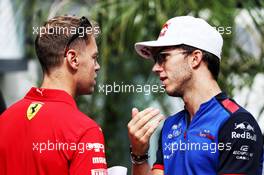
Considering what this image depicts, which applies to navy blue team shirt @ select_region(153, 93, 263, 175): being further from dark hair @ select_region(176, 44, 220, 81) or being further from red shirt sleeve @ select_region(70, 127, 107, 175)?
red shirt sleeve @ select_region(70, 127, 107, 175)

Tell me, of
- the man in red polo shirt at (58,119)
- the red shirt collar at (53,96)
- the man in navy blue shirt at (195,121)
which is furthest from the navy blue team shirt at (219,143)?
the red shirt collar at (53,96)

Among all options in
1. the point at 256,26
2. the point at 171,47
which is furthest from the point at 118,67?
the point at 171,47

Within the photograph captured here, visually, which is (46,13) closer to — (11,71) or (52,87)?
(11,71)

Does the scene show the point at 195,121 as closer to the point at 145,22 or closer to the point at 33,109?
the point at 33,109

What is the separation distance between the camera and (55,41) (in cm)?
309

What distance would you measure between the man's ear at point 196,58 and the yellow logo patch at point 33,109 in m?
0.70

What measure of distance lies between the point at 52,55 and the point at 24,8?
9.60 ft

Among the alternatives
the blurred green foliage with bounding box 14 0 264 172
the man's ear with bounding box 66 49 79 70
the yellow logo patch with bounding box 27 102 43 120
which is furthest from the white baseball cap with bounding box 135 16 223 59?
the blurred green foliage with bounding box 14 0 264 172

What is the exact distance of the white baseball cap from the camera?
3.28 metres

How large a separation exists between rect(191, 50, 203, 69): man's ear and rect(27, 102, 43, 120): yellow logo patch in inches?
27.5

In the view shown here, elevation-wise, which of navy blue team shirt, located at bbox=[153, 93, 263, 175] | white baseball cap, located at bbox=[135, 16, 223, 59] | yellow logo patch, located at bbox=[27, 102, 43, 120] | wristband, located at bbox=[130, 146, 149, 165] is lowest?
wristband, located at bbox=[130, 146, 149, 165]

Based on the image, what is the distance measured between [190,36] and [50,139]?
2.68 feet

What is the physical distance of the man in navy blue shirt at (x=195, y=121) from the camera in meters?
3.03

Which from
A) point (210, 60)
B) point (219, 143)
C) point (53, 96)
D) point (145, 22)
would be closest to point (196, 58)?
point (210, 60)
